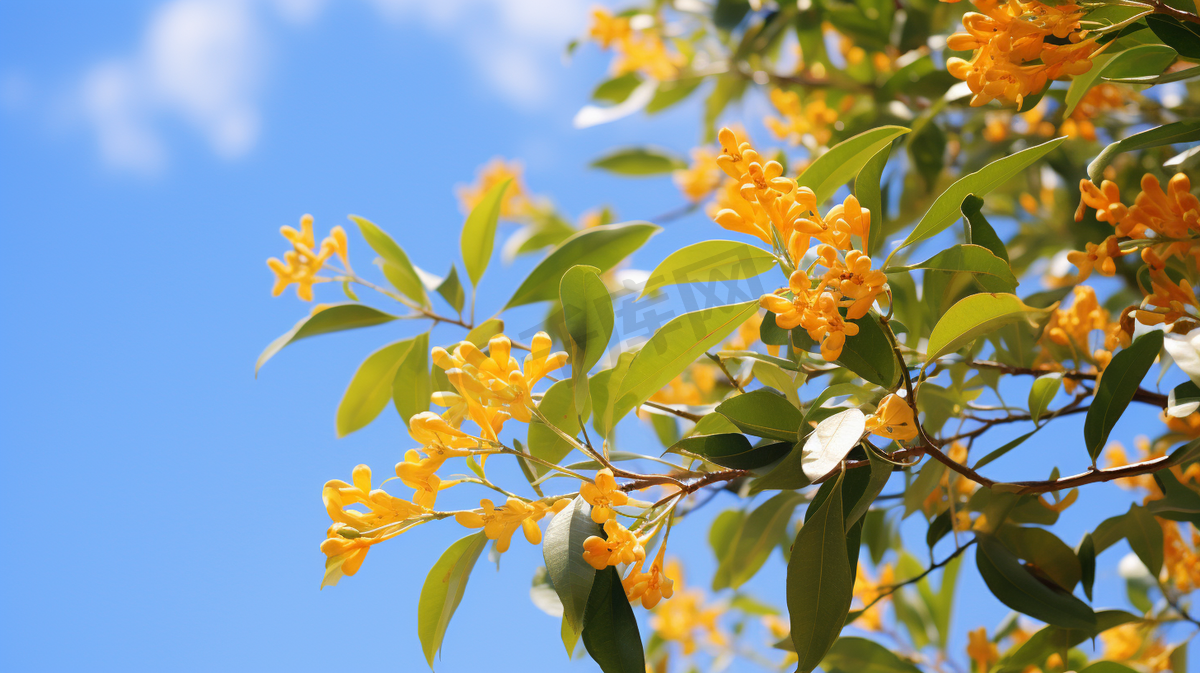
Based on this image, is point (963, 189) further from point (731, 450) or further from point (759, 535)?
point (759, 535)

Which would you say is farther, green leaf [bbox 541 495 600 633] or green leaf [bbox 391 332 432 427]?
green leaf [bbox 391 332 432 427]

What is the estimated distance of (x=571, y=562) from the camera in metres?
0.82

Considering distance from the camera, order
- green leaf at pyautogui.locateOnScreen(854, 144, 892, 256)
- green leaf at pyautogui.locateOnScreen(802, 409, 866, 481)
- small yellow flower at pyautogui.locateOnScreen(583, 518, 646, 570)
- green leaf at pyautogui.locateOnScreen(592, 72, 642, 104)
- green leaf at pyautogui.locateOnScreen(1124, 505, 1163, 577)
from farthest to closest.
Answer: green leaf at pyautogui.locateOnScreen(592, 72, 642, 104)
green leaf at pyautogui.locateOnScreen(1124, 505, 1163, 577)
green leaf at pyautogui.locateOnScreen(854, 144, 892, 256)
small yellow flower at pyautogui.locateOnScreen(583, 518, 646, 570)
green leaf at pyautogui.locateOnScreen(802, 409, 866, 481)

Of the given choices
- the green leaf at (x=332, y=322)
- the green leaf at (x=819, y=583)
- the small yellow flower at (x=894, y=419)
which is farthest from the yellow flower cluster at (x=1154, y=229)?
the green leaf at (x=332, y=322)

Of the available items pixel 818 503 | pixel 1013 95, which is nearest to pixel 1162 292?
pixel 1013 95

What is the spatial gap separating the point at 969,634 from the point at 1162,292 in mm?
931

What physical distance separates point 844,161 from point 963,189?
5.6 inches

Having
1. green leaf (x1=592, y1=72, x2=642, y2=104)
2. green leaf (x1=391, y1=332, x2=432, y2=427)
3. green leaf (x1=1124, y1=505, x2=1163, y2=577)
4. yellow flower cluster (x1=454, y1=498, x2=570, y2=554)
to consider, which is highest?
green leaf (x1=592, y1=72, x2=642, y2=104)

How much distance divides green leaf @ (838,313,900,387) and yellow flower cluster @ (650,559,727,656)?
6.71 feet

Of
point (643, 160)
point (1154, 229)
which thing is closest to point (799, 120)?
point (643, 160)

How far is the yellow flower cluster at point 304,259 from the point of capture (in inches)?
54.1

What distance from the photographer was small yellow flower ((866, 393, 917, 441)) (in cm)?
79

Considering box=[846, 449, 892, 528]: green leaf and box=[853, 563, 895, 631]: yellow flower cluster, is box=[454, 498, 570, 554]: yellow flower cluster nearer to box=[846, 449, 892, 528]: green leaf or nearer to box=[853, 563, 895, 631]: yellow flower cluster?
box=[846, 449, 892, 528]: green leaf

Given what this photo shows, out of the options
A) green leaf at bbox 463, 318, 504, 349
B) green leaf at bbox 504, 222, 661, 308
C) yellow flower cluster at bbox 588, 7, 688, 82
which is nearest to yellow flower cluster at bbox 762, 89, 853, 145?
yellow flower cluster at bbox 588, 7, 688, 82
